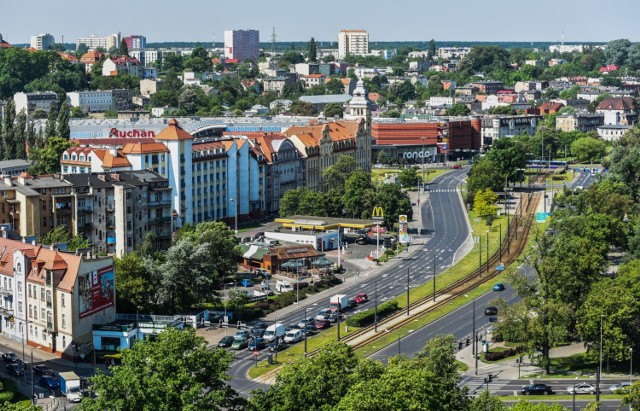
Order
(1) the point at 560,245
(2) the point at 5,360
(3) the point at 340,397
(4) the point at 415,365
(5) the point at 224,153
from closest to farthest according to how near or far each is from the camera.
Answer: (3) the point at 340,397
(4) the point at 415,365
(2) the point at 5,360
(1) the point at 560,245
(5) the point at 224,153

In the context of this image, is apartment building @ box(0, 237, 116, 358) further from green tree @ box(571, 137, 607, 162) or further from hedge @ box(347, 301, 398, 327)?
green tree @ box(571, 137, 607, 162)

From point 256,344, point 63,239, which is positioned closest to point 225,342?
point 256,344

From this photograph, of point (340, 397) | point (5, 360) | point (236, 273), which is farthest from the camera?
point (236, 273)

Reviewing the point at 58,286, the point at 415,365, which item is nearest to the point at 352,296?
the point at 58,286

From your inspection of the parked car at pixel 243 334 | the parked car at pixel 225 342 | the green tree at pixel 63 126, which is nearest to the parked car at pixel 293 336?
the parked car at pixel 243 334

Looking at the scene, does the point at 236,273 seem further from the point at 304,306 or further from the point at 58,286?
the point at 58,286

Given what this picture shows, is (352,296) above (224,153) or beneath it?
beneath

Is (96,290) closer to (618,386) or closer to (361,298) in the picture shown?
(361,298)
